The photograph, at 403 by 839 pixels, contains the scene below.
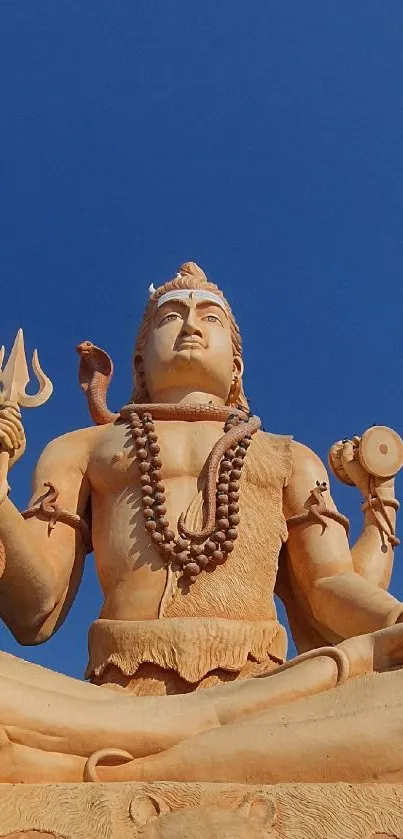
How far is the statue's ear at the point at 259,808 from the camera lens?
3.17 meters

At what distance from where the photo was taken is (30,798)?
10.7ft

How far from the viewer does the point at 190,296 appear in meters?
5.62

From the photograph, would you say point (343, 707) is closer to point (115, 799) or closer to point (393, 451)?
point (115, 799)

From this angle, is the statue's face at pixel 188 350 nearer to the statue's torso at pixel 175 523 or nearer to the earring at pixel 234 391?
the earring at pixel 234 391

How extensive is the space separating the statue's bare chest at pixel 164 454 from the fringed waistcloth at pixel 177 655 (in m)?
0.77

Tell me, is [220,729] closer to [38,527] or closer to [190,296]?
[38,527]

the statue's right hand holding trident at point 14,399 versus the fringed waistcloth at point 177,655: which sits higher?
the statue's right hand holding trident at point 14,399

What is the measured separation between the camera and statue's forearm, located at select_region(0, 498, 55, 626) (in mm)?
4559

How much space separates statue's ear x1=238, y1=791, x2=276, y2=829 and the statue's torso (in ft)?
4.72

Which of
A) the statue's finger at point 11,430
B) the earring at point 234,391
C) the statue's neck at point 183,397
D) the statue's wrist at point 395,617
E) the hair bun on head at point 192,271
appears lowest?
the statue's wrist at point 395,617

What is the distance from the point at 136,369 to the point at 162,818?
9.95 ft

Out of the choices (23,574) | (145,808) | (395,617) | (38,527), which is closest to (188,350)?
(38,527)

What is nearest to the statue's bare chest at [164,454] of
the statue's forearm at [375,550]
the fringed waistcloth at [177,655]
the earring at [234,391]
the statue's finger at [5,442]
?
the earring at [234,391]

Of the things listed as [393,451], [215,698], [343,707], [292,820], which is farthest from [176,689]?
[393,451]
